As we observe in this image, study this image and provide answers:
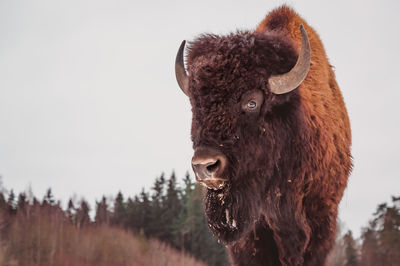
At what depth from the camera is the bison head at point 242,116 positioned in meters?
4.21

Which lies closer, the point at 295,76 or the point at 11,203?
the point at 295,76

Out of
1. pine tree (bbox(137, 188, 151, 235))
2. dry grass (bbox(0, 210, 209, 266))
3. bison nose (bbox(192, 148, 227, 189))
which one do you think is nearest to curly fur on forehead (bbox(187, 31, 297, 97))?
bison nose (bbox(192, 148, 227, 189))

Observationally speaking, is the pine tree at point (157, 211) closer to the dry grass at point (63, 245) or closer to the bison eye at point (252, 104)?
the dry grass at point (63, 245)

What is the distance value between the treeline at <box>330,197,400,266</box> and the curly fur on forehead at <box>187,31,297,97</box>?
8.70 metres

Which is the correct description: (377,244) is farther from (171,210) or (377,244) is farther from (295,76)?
(295,76)

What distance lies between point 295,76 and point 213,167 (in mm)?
1296

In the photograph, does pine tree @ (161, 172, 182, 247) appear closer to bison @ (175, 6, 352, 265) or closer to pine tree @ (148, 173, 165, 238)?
pine tree @ (148, 173, 165, 238)

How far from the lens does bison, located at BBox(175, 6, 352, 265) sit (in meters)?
4.25

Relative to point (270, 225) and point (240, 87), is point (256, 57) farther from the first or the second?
point (270, 225)

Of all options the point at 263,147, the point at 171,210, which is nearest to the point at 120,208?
the point at 171,210

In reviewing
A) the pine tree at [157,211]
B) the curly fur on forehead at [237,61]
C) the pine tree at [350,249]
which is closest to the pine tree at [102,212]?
the pine tree at [157,211]

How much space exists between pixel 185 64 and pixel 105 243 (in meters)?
10.7

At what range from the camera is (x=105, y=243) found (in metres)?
14.6

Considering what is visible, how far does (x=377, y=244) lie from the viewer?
1891 cm
